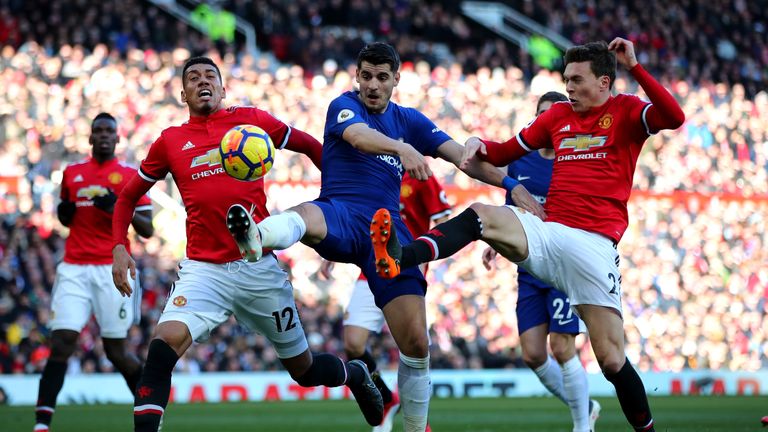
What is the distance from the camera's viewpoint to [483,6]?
28922 millimetres

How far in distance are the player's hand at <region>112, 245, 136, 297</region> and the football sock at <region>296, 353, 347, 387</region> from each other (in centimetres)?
133

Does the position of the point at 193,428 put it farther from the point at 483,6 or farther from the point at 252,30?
the point at 483,6

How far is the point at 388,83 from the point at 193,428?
195 inches

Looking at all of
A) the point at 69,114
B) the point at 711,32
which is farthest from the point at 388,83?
the point at 711,32

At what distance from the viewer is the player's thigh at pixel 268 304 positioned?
686 centimetres

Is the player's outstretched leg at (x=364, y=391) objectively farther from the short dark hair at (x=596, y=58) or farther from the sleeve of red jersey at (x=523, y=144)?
the short dark hair at (x=596, y=58)

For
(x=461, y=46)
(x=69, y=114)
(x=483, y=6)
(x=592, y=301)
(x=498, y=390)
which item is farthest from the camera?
(x=483, y=6)

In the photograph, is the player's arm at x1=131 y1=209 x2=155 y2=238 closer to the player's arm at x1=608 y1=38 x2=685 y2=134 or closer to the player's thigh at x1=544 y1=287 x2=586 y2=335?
the player's thigh at x1=544 y1=287 x2=586 y2=335

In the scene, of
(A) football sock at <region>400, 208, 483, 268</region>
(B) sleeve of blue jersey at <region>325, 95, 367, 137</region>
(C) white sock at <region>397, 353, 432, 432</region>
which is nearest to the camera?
(A) football sock at <region>400, 208, 483, 268</region>

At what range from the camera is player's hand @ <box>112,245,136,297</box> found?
260 inches

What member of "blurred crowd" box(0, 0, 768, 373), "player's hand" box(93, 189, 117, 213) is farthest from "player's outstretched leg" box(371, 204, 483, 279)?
"blurred crowd" box(0, 0, 768, 373)

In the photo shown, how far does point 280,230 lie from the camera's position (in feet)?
20.4

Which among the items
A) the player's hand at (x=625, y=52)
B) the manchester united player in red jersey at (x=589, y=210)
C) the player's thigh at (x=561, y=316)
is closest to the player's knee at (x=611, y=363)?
the manchester united player in red jersey at (x=589, y=210)

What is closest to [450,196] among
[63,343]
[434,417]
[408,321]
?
[434,417]
